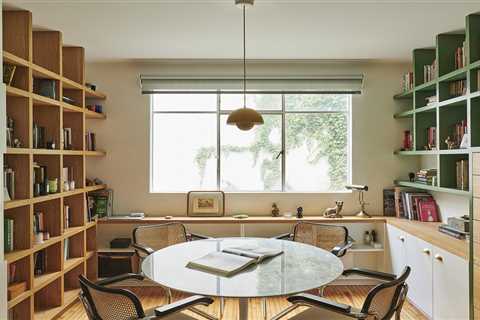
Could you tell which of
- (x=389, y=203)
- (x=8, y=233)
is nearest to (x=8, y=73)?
(x=8, y=233)

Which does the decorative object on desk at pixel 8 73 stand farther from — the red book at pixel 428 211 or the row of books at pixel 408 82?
the red book at pixel 428 211

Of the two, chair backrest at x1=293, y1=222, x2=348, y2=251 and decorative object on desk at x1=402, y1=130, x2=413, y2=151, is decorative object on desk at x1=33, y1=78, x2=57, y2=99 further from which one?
decorative object on desk at x1=402, y1=130, x2=413, y2=151

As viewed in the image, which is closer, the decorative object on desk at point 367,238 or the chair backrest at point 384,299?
the chair backrest at point 384,299

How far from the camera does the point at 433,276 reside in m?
2.81

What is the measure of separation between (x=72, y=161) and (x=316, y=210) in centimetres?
276

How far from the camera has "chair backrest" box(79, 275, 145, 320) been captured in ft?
5.56

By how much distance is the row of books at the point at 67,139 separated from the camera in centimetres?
325

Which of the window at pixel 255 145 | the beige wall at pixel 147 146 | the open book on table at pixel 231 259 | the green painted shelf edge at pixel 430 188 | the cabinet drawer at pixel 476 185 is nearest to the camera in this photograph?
the open book on table at pixel 231 259

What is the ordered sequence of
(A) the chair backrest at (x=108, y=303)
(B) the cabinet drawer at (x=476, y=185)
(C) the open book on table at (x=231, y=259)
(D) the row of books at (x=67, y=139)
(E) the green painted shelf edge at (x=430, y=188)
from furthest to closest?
(D) the row of books at (x=67, y=139) → (E) the green painted shelf edge at (x=430, y=188) → (B) the cabinet drawer at (x=476, y=185) → (C) the open book on table at (x=231, y=259) → (A) the chair backrest at (x=108, y=303)

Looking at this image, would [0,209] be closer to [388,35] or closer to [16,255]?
[16,255]

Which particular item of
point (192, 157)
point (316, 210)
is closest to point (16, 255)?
point (192, 157)

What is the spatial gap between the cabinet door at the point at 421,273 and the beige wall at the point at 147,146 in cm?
97

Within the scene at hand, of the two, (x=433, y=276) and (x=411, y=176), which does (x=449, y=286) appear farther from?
(x=411, y=176)

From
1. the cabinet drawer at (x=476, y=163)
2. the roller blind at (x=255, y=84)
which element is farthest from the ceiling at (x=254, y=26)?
the cabinet drawer at (x=476, y=163)
